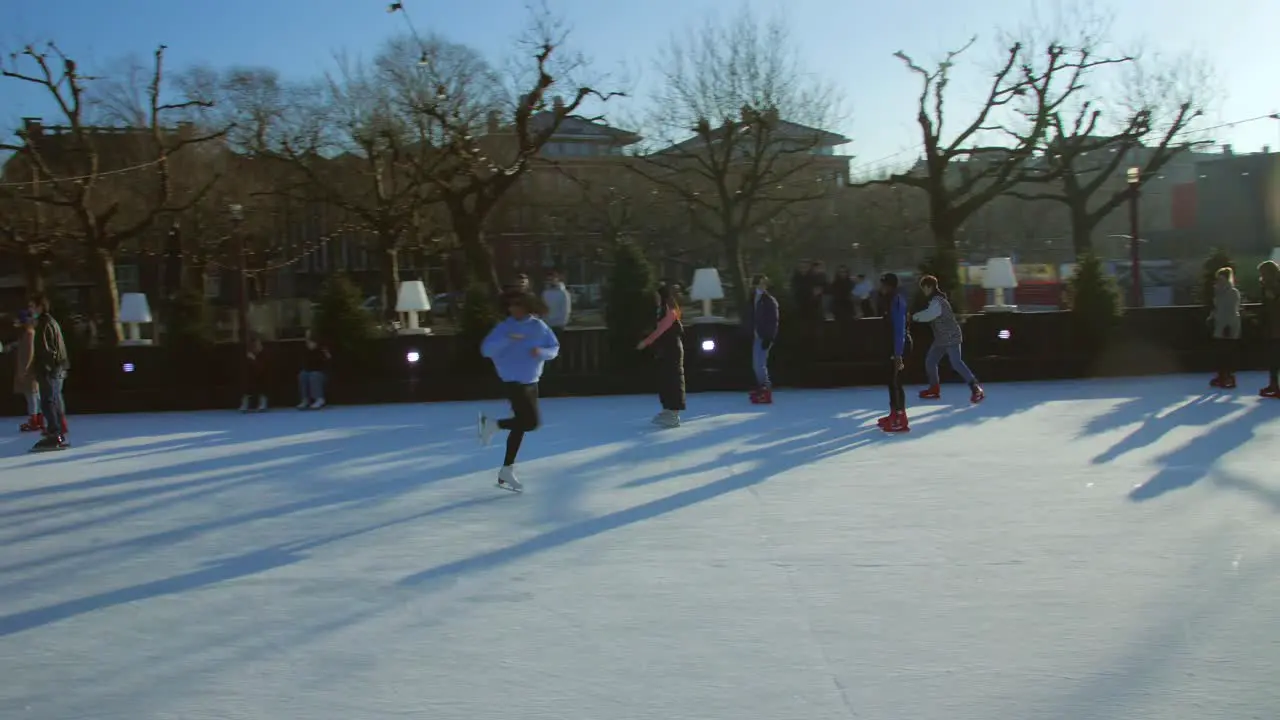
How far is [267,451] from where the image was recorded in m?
10.8

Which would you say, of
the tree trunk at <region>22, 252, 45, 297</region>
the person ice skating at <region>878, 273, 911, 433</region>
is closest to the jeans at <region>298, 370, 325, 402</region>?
the person ice skating at <region>878, 273, 911, 433</region>

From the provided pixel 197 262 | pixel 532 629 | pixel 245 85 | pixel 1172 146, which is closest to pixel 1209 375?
pixel 532 629

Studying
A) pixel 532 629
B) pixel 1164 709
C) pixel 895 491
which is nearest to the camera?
pixel 1164 709

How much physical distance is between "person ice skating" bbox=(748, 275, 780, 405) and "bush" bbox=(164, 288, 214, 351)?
8.05 meters

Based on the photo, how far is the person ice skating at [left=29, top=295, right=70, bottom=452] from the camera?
1143 cm

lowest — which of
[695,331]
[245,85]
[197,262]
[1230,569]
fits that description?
[1230,569]

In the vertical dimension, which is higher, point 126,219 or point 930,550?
point 126,219

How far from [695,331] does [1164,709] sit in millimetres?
12368

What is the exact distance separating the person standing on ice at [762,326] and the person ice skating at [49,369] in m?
7.67

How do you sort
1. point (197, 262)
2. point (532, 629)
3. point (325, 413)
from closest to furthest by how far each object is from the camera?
point (532, 629)
point (325, 413)
point (197, 262)

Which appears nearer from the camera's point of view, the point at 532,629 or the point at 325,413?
the point at 532,629

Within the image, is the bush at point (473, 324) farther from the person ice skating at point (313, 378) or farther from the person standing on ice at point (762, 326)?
the person standing on ice at point (762, 326)

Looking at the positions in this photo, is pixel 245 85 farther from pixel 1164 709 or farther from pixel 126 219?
pixel 1164 709

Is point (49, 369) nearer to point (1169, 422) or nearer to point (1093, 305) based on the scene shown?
point (1169, 422)
